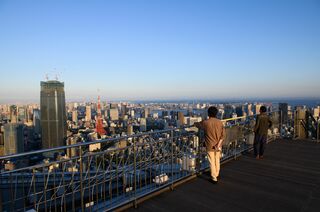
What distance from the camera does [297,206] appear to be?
13.1 ft

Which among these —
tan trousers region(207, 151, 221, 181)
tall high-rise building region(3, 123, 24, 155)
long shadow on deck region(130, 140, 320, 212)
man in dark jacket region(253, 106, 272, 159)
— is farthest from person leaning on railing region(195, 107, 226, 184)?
tall high-rise building region(3, 123, 24, 155)

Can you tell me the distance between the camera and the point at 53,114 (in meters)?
39.9

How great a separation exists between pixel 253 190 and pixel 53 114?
1592 inches

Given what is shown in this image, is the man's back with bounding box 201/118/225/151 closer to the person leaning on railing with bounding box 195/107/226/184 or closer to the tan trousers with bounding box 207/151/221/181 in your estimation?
the person leaning on railing with bounding box 195/107/226/184

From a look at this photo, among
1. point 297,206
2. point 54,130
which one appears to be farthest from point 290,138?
point 54,130

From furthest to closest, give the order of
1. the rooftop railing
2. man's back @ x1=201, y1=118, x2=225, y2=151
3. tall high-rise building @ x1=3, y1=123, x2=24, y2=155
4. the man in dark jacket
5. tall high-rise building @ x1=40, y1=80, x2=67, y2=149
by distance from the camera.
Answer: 1. tall high-rise building @ x1=40, y1=80, x2=67, y2=149
2. tall high-rise building @ x1=3, y1=123, x2=24, y2=155
3. the man in dark jacket
4. man's back @ x1=201, y1=118, x2=225, y2=151
5. the rooftop railing

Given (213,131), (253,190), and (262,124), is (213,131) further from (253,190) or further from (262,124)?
(262,124)

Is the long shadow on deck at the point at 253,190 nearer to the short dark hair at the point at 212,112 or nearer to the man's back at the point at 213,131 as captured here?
the man's back at the point at 213,131

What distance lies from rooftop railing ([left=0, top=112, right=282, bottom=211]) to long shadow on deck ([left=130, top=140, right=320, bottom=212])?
0.41 metres

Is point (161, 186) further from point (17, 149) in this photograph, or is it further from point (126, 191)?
point (17, 149)

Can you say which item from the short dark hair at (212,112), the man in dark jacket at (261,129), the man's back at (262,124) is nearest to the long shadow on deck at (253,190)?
the man in dark jacket at (261,129)

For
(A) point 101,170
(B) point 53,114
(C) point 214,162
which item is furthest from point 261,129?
(B) point 53,114

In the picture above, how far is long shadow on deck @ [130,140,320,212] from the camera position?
3977mm

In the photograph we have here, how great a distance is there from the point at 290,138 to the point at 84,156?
10324 mm
